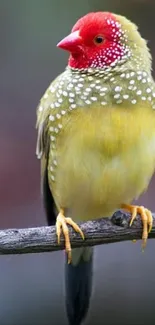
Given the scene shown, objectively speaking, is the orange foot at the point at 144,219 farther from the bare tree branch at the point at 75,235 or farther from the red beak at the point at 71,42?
the red beak at the point at 71,42

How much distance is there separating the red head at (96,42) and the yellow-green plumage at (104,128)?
2cm

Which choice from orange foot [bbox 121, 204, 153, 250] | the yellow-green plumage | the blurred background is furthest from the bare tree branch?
the blurred background

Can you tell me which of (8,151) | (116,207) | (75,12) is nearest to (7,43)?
(75,12)

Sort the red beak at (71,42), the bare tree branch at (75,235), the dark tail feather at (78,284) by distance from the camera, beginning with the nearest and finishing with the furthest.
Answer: the bare tree branch at (75,235) < the red beak at (71,42) < the dark tail feather at (78,284)

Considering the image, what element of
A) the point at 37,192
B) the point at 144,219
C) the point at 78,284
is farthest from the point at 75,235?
the point at 37,192

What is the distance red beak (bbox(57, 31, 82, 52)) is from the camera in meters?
2.51

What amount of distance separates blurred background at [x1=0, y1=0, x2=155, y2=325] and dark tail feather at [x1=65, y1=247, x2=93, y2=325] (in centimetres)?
17

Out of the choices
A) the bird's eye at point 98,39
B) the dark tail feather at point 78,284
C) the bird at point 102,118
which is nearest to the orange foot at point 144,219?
the bird at point 102,118

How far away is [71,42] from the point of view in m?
2.52

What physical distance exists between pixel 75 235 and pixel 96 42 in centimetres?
55

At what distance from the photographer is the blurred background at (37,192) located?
3291 mm

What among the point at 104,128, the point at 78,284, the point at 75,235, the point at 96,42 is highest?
the point at 96,42

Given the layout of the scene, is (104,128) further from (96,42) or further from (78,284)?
(78,284)

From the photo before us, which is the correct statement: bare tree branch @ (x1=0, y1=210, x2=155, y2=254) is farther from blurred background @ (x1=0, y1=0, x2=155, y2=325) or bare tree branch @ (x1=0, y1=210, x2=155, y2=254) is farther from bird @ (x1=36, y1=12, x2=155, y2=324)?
blurred background @ (x1=0, y1=0, x2=155, y2=325)
